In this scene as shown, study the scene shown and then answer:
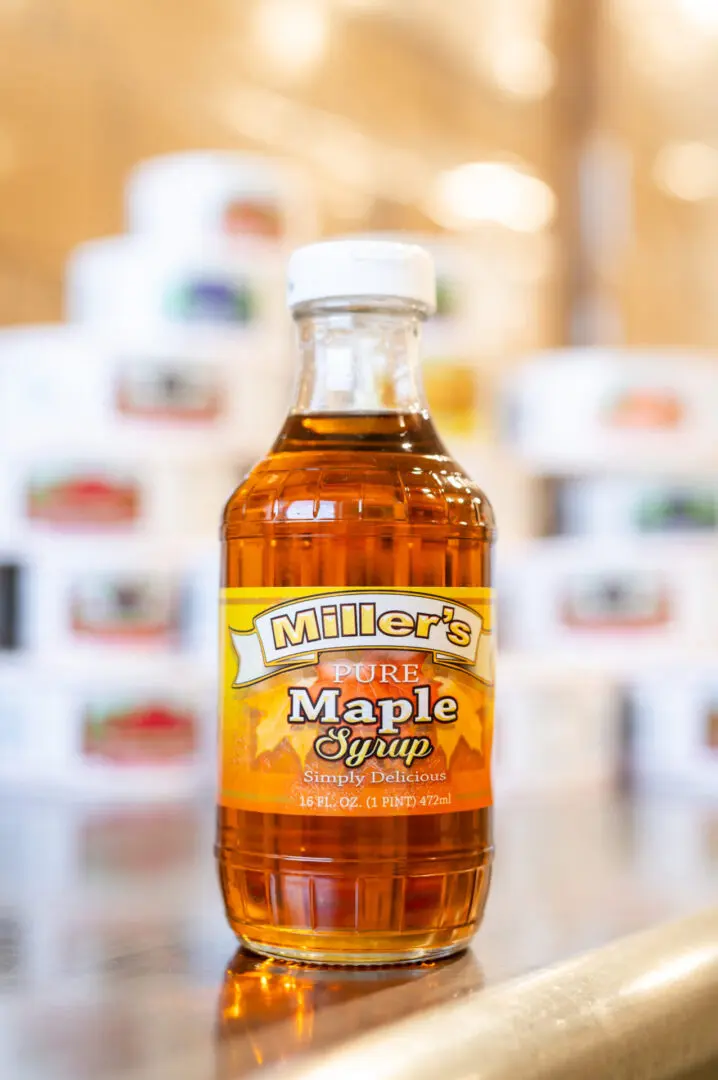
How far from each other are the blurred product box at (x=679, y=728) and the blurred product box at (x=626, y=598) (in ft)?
0.11

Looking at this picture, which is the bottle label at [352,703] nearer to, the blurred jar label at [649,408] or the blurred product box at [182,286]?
the blurred product box at [182,286]

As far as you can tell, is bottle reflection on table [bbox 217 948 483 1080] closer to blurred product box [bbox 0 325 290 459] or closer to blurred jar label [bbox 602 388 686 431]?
blurred product box [bbox 0 325 290 459]

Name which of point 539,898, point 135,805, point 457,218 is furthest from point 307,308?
point 457,218

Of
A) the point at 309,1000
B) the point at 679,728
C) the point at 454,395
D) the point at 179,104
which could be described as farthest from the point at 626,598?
the point at 309,1000

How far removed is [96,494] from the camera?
1.36 metres

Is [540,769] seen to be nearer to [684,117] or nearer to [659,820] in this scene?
[659,820]

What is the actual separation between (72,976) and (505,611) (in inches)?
39.2

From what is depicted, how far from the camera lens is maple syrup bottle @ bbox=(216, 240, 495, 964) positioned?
60cm

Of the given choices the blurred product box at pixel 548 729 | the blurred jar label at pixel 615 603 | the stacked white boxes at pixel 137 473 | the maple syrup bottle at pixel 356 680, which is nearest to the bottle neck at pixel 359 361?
the maple syrup bottle at pixel 356 680

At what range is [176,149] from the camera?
5.55 feet

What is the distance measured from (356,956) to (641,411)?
102cm

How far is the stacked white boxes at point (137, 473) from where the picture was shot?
1.30 meters

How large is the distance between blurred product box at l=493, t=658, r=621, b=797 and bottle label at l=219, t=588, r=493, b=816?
2.61 feet

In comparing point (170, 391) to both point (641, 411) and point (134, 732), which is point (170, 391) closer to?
point (134, 732)
